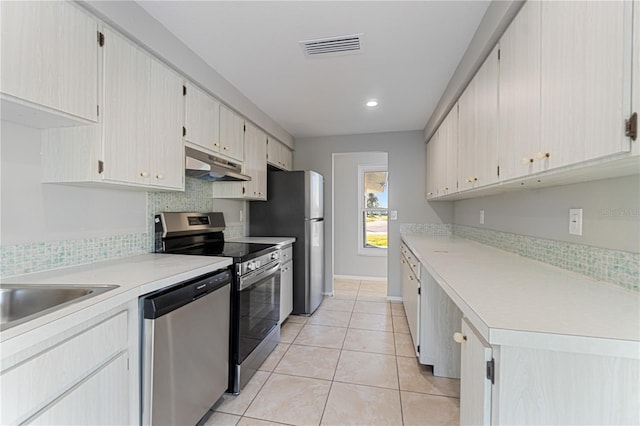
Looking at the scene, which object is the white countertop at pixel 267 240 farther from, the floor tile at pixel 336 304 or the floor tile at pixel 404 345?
the floor tile at pixel 404 345

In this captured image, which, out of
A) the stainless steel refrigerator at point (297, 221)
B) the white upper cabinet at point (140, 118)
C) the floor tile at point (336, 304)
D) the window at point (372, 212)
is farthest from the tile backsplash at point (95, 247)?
the window at point (372, 212)

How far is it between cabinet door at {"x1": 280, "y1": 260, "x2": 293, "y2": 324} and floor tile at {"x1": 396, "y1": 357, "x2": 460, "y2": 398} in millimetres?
1260

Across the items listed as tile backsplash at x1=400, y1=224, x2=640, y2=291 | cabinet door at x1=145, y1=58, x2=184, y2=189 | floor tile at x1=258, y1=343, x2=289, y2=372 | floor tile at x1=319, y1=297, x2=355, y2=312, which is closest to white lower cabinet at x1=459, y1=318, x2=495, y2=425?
tile backsplash at x1=400, y1=224, x2=640, y2=291

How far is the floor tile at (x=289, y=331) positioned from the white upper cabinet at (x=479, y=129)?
2068 millimetres

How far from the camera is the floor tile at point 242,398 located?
1.78 metres

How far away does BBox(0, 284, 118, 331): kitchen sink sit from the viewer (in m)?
1.12

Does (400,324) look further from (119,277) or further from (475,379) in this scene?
(119,277)

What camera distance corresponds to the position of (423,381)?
6.74 ft

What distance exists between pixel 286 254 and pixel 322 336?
910 mm

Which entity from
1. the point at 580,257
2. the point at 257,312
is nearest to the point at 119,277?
the point at 257,312

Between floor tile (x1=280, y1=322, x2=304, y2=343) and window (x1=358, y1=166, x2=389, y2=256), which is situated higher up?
window (x1=358, y1=166, x2=389, y2=256)

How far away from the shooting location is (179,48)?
184 cm

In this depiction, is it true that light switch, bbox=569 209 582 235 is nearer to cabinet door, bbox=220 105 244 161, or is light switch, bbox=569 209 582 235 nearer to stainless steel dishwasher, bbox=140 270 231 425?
stainless steel dishwasher, bbox=140 270 231 425

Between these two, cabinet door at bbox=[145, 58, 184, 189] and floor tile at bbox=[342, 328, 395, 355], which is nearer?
cabinet door at bbox=[145, 58, 184, 189]
